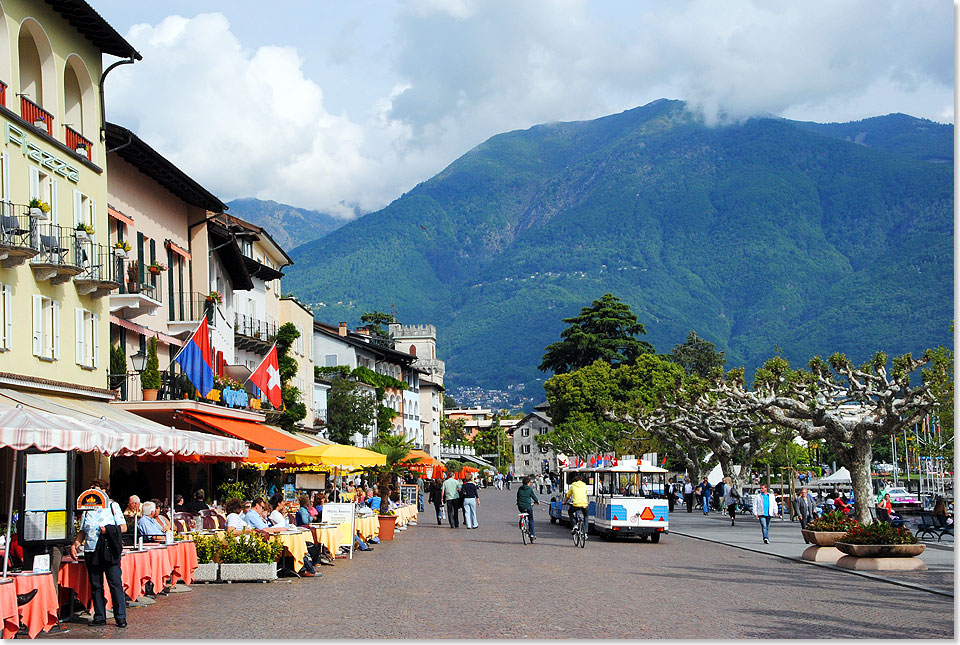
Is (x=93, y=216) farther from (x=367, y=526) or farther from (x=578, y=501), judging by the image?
(x=578, y=501)

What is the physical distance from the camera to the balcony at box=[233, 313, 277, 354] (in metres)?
46.8

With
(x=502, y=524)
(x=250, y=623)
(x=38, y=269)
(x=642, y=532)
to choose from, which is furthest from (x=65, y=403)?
(x=502, y=524)

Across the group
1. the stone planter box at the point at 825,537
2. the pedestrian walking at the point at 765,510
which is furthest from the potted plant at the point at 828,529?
the pedestrian walking at the point at 765,510

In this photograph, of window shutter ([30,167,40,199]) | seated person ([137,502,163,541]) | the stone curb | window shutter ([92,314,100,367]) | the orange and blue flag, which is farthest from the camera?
the orange and blue flag

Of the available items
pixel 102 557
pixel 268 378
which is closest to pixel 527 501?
pixel 268 378

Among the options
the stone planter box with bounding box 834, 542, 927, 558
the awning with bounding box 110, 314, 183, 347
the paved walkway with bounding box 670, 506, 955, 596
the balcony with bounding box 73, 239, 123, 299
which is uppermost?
the balcony with bounding box 73, 239, 123, 299

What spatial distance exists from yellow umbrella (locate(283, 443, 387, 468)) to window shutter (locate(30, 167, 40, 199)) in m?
9.45

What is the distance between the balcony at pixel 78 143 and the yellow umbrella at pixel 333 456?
886 cm

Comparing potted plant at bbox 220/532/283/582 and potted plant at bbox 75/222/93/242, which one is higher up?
potted plant at bbox 75/222/93/242

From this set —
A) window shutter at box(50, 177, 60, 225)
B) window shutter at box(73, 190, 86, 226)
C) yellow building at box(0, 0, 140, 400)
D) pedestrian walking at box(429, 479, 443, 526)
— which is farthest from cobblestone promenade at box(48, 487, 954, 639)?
pedestrian walking at box(429, 479, 443, 526)

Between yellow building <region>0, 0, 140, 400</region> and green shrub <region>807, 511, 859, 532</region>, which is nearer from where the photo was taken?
yellow building <region>0, 0, 140, 400</region>

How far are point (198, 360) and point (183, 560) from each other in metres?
13.4

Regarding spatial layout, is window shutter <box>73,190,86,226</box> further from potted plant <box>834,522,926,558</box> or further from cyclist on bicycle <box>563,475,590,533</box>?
potted plant <box>834,522,926,558</box>

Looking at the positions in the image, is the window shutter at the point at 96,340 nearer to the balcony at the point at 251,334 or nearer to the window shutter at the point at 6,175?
the window shutter at the point at 6,175
